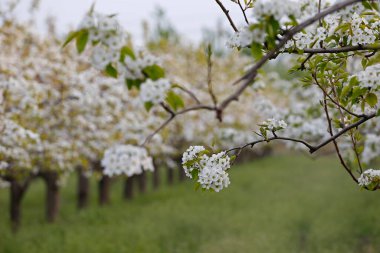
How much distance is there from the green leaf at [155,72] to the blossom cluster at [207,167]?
540mm

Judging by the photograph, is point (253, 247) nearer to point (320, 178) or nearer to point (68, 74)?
point (68, 74)

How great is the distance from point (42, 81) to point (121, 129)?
2107 mm

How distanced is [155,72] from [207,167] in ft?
2.43

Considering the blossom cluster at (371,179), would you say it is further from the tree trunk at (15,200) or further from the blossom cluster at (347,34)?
the tree trunk at (15,200)

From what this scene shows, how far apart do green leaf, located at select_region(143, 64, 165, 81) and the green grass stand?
6239 mm

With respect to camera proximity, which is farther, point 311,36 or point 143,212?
point 143,212

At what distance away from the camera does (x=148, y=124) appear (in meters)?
10.7

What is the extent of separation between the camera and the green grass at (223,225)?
9000 mm

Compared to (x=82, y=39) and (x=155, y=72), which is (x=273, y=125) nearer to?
(x=155, y=72)

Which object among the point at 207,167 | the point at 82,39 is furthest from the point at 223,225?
the point at 82,39

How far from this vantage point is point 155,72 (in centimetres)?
302

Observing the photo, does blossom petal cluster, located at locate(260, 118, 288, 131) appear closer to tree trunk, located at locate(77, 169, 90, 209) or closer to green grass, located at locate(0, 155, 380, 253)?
green grass, located at locate(0, 155, 380, 253)

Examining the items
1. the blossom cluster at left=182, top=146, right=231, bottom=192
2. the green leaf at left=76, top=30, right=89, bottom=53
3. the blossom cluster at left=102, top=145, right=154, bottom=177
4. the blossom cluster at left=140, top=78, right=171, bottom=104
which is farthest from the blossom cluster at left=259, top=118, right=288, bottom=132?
the green leaf at left=76, top=30, right=89, bottom=53

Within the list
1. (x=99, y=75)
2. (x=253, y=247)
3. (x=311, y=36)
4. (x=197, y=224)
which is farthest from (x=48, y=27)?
(x=311, y=36)
